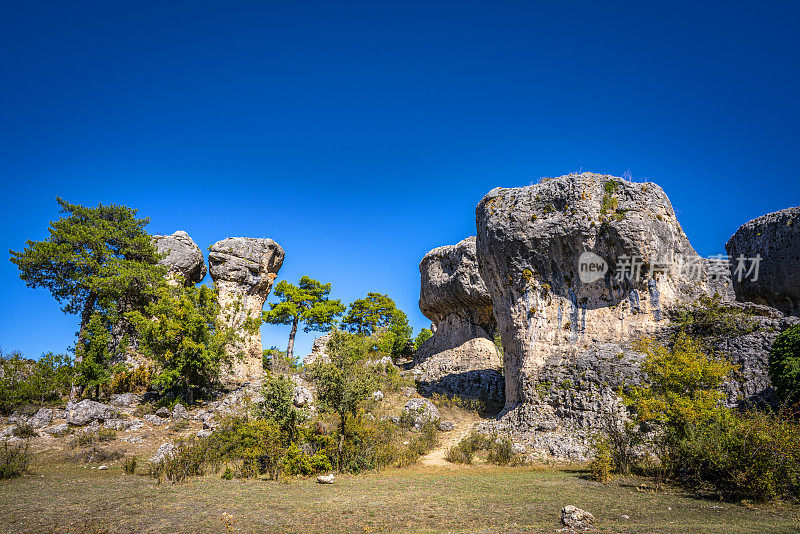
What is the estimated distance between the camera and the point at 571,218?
19.4 m

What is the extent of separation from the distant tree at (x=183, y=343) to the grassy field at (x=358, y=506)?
34.6 ft

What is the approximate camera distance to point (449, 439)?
19.5 m

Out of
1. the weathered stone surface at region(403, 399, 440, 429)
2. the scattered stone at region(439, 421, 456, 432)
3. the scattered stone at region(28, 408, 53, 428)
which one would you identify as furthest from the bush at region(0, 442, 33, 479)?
the scattered stone at region(439, 421, 456, 432)

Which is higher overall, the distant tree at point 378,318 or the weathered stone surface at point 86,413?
the distant tree at point 378,318

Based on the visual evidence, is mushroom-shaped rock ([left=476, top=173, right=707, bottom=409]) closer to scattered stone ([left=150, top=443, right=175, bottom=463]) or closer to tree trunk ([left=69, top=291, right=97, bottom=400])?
scattered stone ([left=150, top=443, right=175, bottom=463])

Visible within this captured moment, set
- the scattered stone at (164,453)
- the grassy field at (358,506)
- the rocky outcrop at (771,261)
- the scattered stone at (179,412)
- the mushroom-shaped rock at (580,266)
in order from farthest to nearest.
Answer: the rocky outcrop at (771,261) → the scattered stone at (179,412) → the mushroom-shaped rock at (580,266) → the scattered stone at (164,453) → the grassy field at (358,506)

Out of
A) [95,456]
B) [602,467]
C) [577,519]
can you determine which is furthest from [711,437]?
[95,456]

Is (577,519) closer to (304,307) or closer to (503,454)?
(503,454)

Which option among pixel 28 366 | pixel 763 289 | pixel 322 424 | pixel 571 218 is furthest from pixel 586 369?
pixel 28 366

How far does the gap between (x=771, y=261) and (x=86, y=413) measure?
36.5m

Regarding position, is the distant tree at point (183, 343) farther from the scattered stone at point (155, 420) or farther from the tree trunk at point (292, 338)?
the tree trunk at point (292, 338)

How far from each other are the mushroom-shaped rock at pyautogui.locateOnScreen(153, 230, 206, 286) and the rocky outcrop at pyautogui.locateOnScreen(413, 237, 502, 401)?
57.2ft

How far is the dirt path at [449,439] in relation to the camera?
52.1 feet

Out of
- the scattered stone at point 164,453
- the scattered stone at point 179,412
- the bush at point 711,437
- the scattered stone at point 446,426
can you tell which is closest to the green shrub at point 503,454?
the scattered stone at point 446,426
